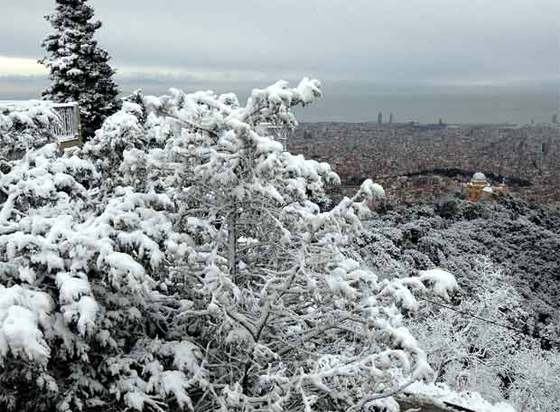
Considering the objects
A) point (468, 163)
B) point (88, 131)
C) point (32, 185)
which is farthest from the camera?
point (468, 163)

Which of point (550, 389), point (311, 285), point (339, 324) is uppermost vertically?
point (311, 285)

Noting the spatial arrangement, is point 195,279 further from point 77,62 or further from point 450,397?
point 77,62

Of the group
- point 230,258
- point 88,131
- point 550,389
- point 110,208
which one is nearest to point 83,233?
point 110,208

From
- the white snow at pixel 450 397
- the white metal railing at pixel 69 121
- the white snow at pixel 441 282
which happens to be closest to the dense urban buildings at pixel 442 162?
the white snow at pixel 450 397

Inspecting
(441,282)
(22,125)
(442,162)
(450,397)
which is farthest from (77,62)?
(442,162)

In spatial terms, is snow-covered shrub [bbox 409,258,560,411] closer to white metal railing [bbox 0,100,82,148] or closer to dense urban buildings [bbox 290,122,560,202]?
white metal railing [bbox 0,100,82,148]

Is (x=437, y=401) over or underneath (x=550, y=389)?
over

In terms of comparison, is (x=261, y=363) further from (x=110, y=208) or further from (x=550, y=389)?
(x=550, y=389)
